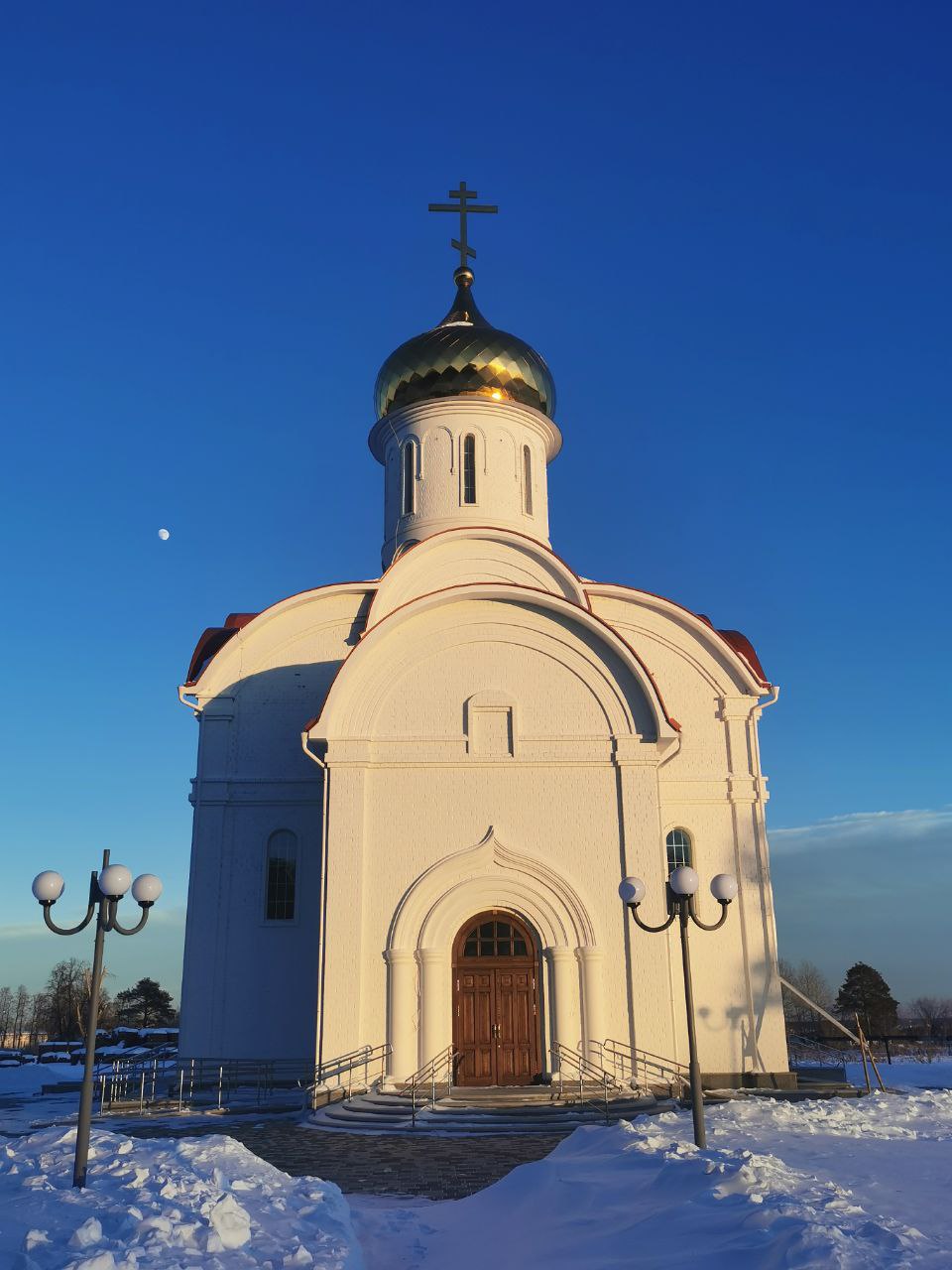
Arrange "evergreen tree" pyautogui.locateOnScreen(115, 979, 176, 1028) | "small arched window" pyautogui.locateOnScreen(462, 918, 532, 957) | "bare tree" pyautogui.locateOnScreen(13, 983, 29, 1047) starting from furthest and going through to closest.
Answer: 1. "bare tree" pyautogui.locateOnScreen(13, 983, 29, 1047)
2. "evergreen tree" pyautogui.locateOnScreen(115, 979, 176, 1028)
3. "small arched window" pyautogui.locateOnScreen(462, 918, 532, 957)

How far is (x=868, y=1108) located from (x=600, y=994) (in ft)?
12.1

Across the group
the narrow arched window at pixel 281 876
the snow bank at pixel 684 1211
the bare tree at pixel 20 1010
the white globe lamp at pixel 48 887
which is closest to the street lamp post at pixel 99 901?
the white globe lamp at pixel 48 887

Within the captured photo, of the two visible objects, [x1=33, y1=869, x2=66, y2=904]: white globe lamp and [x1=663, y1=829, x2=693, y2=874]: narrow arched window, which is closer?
[x1=33, y1=869, x2=66, y2=904]: white globe lamp

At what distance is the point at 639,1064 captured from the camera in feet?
47.9

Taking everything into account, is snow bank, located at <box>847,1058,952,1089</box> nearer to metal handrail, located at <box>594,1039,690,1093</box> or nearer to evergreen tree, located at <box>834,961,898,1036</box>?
metal handrail, located at <box>594,1039,690,1093</box>

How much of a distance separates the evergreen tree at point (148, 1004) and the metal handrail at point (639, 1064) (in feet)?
140

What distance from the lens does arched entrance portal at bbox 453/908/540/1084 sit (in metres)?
14.9

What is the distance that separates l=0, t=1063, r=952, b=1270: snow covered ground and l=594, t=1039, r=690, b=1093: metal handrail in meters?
Result: 4.55

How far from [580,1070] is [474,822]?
3.82 meters

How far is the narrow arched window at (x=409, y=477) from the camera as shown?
21.7m

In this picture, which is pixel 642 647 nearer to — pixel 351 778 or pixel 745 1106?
pixel 351 778

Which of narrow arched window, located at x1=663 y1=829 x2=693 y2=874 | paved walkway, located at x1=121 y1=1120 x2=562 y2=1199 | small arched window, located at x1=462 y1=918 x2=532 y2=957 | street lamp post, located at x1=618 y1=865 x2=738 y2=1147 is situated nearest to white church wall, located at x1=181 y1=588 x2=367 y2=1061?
small arched window, located at x1=462 y1=918 x2=532 y2=957

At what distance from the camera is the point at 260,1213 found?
6980mm

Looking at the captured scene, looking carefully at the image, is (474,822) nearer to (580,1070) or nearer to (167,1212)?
(580,1070)
